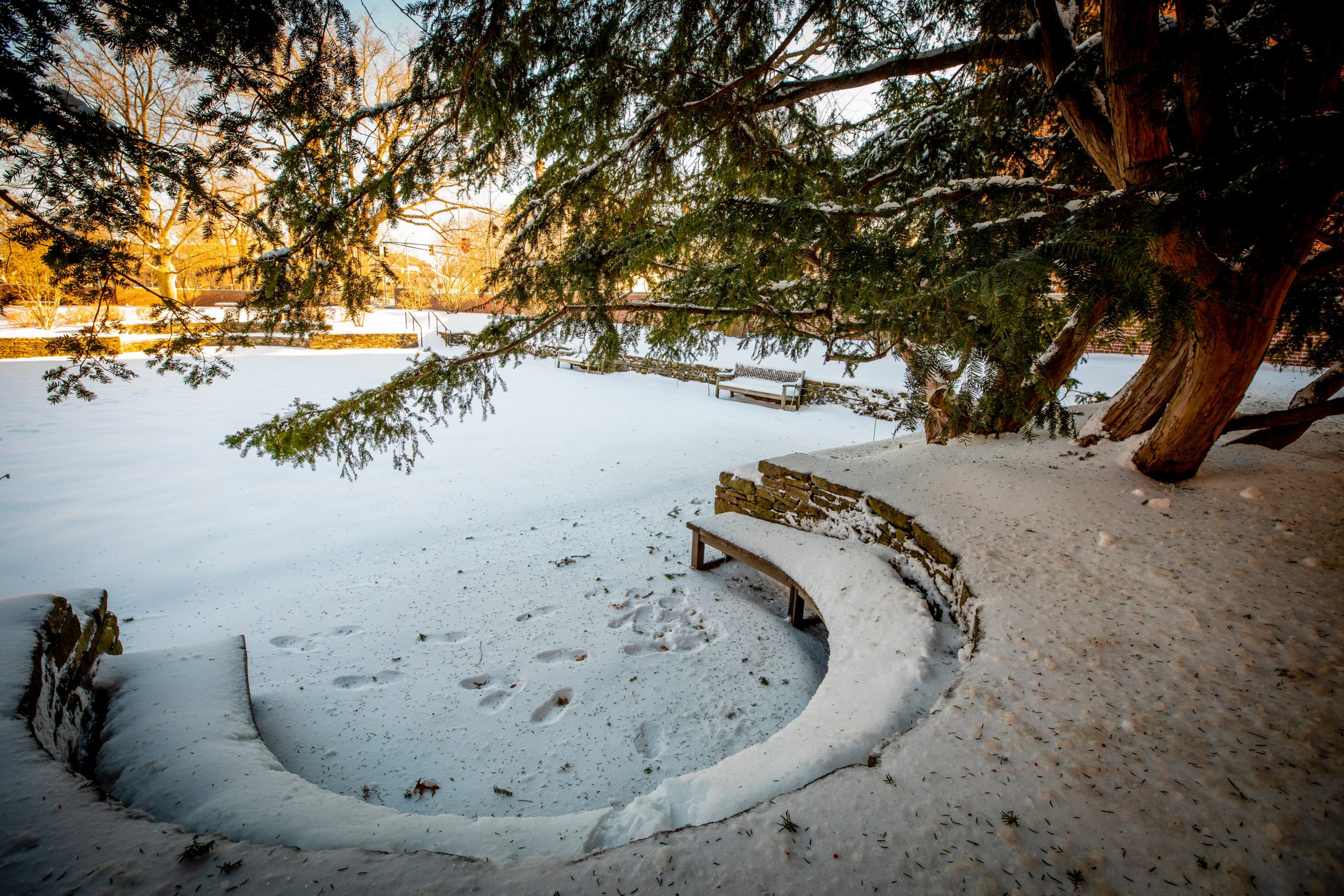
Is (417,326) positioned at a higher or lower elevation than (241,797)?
higher

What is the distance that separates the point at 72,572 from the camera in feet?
14.2

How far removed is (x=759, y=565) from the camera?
3.77 meters

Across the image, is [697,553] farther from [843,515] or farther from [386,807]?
[386,807]

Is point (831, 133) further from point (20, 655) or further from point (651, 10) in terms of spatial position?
point (20, 655)

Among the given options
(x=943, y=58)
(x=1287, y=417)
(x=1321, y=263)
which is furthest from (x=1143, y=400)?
(x=943, y=58)

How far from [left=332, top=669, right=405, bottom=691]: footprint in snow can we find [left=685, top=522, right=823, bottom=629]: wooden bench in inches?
94.9

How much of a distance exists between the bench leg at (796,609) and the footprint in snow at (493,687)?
199cm

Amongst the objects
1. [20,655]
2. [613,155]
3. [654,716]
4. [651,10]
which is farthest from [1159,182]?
[20,655]

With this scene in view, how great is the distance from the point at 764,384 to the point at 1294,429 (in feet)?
30.8

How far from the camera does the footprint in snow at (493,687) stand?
9.46 ft

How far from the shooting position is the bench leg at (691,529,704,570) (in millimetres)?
4547

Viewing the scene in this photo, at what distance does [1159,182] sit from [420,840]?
3161 mm

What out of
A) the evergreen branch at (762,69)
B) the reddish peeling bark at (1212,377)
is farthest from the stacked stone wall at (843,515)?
the evergreen branch at (762,69)

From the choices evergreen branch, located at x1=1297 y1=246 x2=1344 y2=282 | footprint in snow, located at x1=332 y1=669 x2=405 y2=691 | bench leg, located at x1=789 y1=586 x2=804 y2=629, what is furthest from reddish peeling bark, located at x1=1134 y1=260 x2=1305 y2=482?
footprint in snow, located at x1=332 y1=669 x2=405 y2=691
